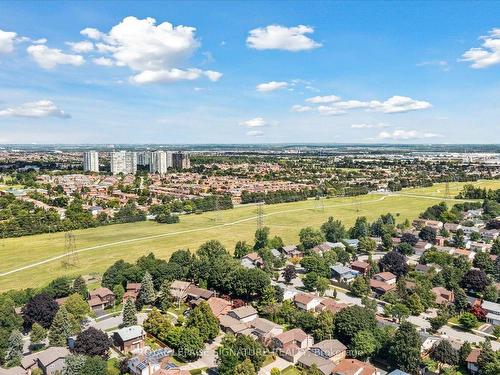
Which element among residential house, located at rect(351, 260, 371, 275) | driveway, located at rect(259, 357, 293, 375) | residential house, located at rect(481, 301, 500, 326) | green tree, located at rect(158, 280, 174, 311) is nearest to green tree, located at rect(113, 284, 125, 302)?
green tree, located at rect(158, 280, 174, 311)

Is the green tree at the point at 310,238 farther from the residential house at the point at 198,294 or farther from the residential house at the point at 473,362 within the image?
the residential house at the point at 473,362

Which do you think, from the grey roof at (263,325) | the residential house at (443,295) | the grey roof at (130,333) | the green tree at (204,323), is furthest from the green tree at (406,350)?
the grey roof at (130,333)

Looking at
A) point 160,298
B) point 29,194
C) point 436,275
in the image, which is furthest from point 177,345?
point 29,194

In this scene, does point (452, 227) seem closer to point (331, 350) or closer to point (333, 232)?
point (333, 232)

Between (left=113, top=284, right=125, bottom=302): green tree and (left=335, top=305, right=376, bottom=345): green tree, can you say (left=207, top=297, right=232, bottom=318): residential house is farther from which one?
(left=335, top=305, right=376, bottom=345): green tree

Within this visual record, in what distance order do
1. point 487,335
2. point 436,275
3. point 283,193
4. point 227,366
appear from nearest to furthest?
point 227,366 < point 487,335 < point 436,275 < point 283,193

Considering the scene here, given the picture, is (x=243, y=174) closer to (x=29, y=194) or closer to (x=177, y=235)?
(x=29, y=194)
